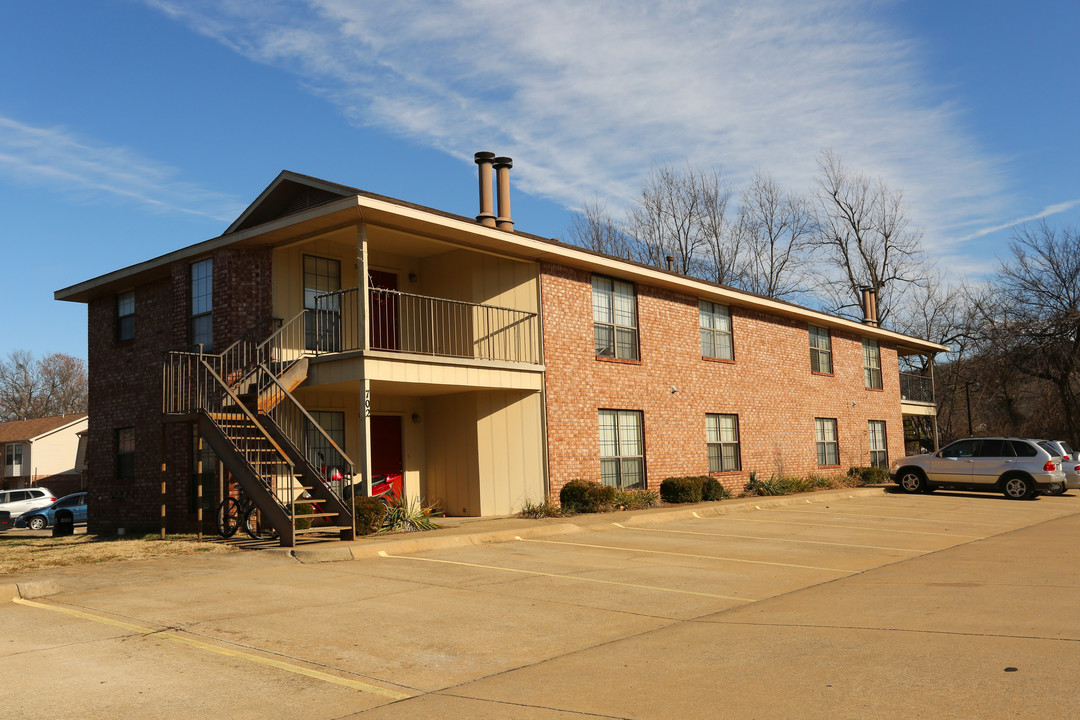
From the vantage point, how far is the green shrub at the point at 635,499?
1930 cm

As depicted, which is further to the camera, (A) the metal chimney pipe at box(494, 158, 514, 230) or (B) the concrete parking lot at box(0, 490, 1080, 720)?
(A) the metal chimney pipe at box(494, 158, 514, 230)

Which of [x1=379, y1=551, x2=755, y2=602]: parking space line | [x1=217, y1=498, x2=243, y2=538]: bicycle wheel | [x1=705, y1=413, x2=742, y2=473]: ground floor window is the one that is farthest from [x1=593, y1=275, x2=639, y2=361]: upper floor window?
[x1=379, y1=551, x2=755, y2=602]: parking space line

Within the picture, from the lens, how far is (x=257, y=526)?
1567cm

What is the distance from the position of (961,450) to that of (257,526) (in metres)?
19.9

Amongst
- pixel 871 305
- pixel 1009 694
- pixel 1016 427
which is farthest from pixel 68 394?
pixel 1009 694

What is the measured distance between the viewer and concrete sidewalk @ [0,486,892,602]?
1010 cm

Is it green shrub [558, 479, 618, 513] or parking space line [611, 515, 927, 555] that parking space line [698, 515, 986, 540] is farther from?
parking space line [611, 515, 927, 555]

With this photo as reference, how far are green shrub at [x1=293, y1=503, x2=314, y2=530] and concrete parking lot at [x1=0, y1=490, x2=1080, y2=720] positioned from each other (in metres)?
1.47

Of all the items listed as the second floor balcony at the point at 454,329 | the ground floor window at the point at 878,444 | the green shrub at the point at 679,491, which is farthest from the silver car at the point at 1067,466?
the second floor balcony at the point at 454,329

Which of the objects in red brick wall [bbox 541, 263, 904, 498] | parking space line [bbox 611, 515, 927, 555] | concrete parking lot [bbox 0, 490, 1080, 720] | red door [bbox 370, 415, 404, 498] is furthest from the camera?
red brick wall [bbox 541, 263, 904, 498]

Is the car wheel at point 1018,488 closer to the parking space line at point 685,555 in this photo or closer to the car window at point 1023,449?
the car window at point 1023,449

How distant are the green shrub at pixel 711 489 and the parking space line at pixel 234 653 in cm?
1565

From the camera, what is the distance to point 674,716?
5.14m

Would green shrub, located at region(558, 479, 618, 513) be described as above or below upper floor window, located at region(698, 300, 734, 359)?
below
